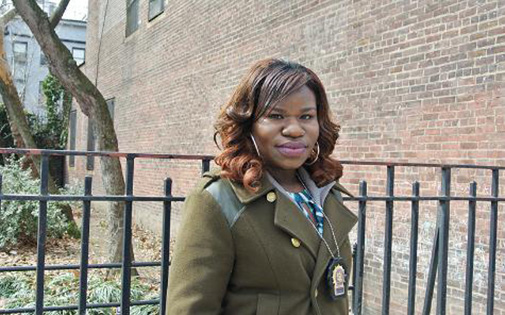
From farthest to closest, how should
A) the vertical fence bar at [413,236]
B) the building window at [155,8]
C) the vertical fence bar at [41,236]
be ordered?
1. the building window at [155,8]
2. the vertical fence bar at [413,236]
3. the vertical fence bar at [41,236]

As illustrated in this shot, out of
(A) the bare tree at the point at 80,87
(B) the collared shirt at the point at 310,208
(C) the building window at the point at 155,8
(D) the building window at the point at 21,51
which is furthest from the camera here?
(D) the building window at the point at 21,51

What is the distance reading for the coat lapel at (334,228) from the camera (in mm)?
1658

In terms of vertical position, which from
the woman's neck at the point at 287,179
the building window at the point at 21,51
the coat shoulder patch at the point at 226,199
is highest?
the building window at the point at 21,51

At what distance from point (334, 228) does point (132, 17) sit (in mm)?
13413

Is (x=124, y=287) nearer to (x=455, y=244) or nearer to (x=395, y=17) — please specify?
(x=455, y=244)

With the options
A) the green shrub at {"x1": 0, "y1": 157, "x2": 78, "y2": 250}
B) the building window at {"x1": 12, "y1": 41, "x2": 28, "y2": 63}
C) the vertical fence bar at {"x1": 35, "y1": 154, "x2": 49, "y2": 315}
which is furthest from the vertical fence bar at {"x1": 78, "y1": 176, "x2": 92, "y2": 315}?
the building window at {"x1": 12, "y1": 41, "x2": 28, "y2": 63}

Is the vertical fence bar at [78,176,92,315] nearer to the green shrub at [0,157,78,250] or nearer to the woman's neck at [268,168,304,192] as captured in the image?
the woman's neck at [268,168,304,192]

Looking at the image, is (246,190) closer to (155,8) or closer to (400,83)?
(400,83)

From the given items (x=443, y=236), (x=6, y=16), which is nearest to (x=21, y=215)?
(x=6, y=16)

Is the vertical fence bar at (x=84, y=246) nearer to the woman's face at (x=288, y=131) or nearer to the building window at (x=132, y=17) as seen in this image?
the woman's face at (x=288, y=131)

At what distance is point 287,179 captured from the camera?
Result: 1.84 m

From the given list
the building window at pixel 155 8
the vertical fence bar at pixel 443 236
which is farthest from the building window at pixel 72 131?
the vertical fence bar at pixel 443 236

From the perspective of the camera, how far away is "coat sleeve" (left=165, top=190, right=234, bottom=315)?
153cm

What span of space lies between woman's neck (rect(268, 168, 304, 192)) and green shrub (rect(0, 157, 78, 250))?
710cm
